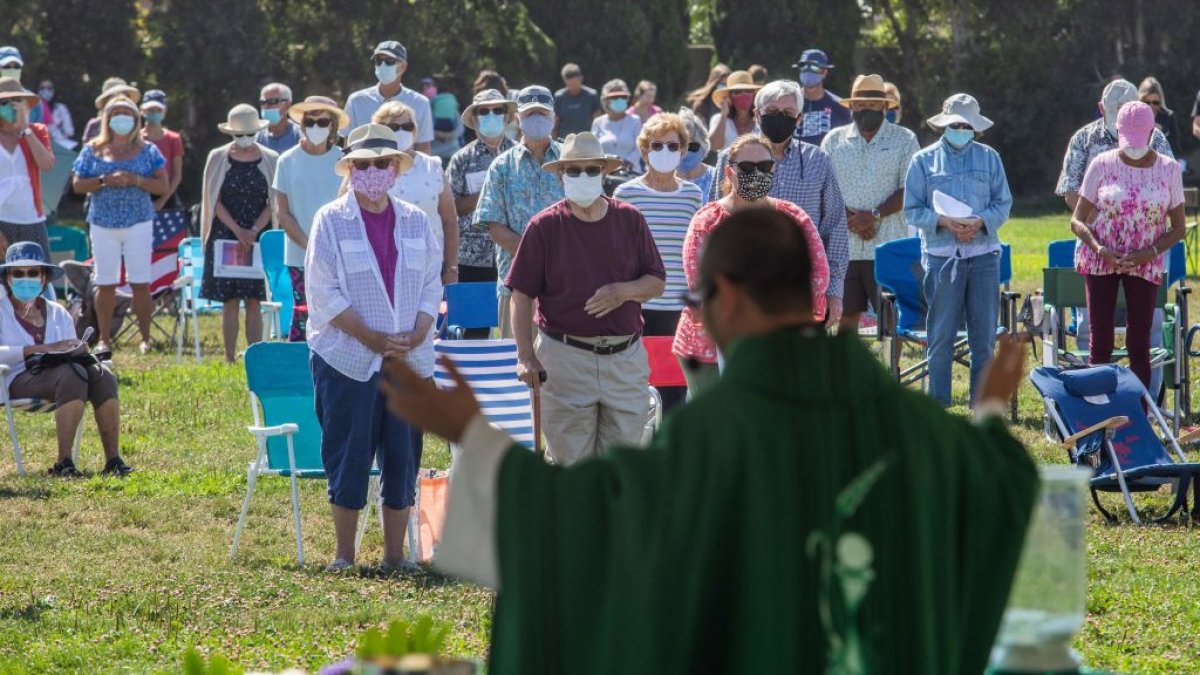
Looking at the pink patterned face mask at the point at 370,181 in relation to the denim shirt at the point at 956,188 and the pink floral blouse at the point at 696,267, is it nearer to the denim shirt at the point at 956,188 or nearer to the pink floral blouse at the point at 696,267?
the pink floral blouse at the point at 696,267

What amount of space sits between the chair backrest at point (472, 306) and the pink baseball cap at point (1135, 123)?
362 centimetres

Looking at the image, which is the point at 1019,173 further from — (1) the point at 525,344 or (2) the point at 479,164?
(1) the point at 525,344

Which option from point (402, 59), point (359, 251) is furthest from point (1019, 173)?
point (359, 251)

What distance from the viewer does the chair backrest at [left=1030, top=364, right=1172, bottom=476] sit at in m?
9.26

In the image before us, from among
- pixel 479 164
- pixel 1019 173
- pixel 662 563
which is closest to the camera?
pixel 662 563

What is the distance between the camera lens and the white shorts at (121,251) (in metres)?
13.9

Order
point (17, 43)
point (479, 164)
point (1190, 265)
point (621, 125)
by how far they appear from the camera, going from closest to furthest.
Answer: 1. point (479, 164)
2. point (621, 125)
3. point (1190, 265)
4. point (17, 43)

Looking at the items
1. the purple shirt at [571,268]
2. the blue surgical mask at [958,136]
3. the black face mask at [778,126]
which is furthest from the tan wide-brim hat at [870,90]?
the purple shirt at [571,268]

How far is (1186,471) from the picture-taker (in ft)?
28.6

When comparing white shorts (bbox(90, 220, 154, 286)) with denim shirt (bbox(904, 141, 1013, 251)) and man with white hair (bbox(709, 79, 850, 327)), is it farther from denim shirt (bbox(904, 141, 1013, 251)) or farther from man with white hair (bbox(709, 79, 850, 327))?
denim shirt (bbox(904, 141, 1013, 251))

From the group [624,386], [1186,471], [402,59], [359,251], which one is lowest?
[1186,471]

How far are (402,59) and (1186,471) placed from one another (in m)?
6.69

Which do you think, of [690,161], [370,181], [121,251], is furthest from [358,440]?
[121,251]

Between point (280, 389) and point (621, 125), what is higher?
point (621, 125)
